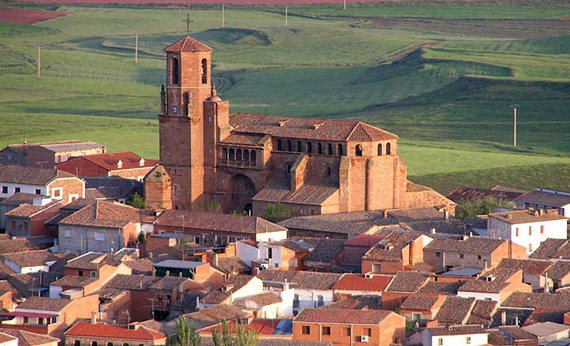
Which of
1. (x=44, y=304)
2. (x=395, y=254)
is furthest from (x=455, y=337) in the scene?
(x=44, y=304)

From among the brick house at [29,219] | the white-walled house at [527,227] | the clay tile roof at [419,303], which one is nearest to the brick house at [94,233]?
the brick house at [29,219]

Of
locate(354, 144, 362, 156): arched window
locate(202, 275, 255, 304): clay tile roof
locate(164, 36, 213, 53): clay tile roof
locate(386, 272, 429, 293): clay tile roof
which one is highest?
locate(164, 36, 213, 53): clay tile roof

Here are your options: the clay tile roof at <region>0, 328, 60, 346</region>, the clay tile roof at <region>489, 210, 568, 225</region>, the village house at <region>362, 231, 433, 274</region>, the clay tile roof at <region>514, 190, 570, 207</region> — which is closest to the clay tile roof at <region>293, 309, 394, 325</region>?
the clay tile roof at <region>0, 328, 60, 346</region>

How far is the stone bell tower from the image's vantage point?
9650cm

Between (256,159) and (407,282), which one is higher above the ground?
(256,159)

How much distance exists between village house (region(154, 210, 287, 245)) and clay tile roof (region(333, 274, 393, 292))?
10.5 metres

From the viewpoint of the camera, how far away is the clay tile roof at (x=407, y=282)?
69875 millimetres

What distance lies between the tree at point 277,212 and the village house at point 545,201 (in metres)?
11.6

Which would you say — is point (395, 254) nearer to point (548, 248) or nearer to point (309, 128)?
point (548, 248)

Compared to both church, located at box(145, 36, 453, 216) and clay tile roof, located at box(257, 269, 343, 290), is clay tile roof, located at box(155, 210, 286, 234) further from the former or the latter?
clay tile roof, located at box(257, 269, 343, 290)

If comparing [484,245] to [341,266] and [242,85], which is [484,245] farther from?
[242,85]

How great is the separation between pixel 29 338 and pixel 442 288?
15992mm

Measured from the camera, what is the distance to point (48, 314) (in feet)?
222

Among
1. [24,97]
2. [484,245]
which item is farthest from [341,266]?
[24,97]
